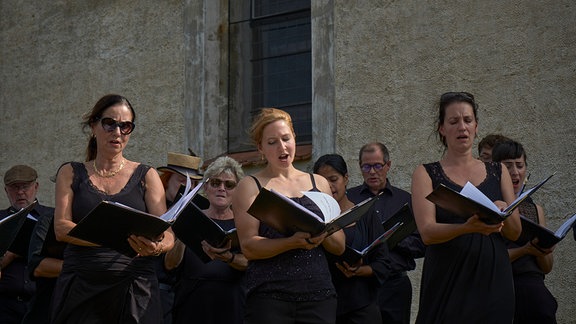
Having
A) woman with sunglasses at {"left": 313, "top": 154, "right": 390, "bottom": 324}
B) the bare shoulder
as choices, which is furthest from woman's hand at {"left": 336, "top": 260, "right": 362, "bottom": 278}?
the bare shoulder

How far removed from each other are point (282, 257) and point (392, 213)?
Answer: 7.20 ft

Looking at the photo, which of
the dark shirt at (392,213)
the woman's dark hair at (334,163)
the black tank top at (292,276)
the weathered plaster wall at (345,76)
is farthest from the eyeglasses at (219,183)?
the weathered plaster wall at (345,76)

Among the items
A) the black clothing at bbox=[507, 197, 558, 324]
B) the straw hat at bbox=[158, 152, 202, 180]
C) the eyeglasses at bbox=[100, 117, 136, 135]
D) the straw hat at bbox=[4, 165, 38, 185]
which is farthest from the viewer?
the straw hat at bbox=[158, 152, 202, 180]

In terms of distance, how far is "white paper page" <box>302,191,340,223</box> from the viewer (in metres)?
4.32

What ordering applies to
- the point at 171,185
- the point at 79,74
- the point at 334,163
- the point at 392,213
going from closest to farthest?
the point at 334,163 < the point at 392,213 < the point at 171,185 < the point at 79,74

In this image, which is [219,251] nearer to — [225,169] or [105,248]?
[225,169]

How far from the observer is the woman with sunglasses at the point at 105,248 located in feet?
14.7

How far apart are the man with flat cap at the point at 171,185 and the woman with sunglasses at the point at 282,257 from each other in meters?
1.21

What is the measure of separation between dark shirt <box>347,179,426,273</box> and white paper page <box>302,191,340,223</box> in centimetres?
153

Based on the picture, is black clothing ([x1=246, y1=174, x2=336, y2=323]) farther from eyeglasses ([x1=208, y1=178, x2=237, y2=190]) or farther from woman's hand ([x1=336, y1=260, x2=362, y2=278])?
eyeglasses ([x1=208, y1=178, x2=237, y2=190])

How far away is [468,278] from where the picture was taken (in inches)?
177

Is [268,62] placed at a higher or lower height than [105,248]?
higher

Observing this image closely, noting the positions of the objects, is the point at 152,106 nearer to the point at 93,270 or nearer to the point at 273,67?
the point at 273,67

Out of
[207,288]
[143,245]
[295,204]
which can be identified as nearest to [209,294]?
[207,288]
